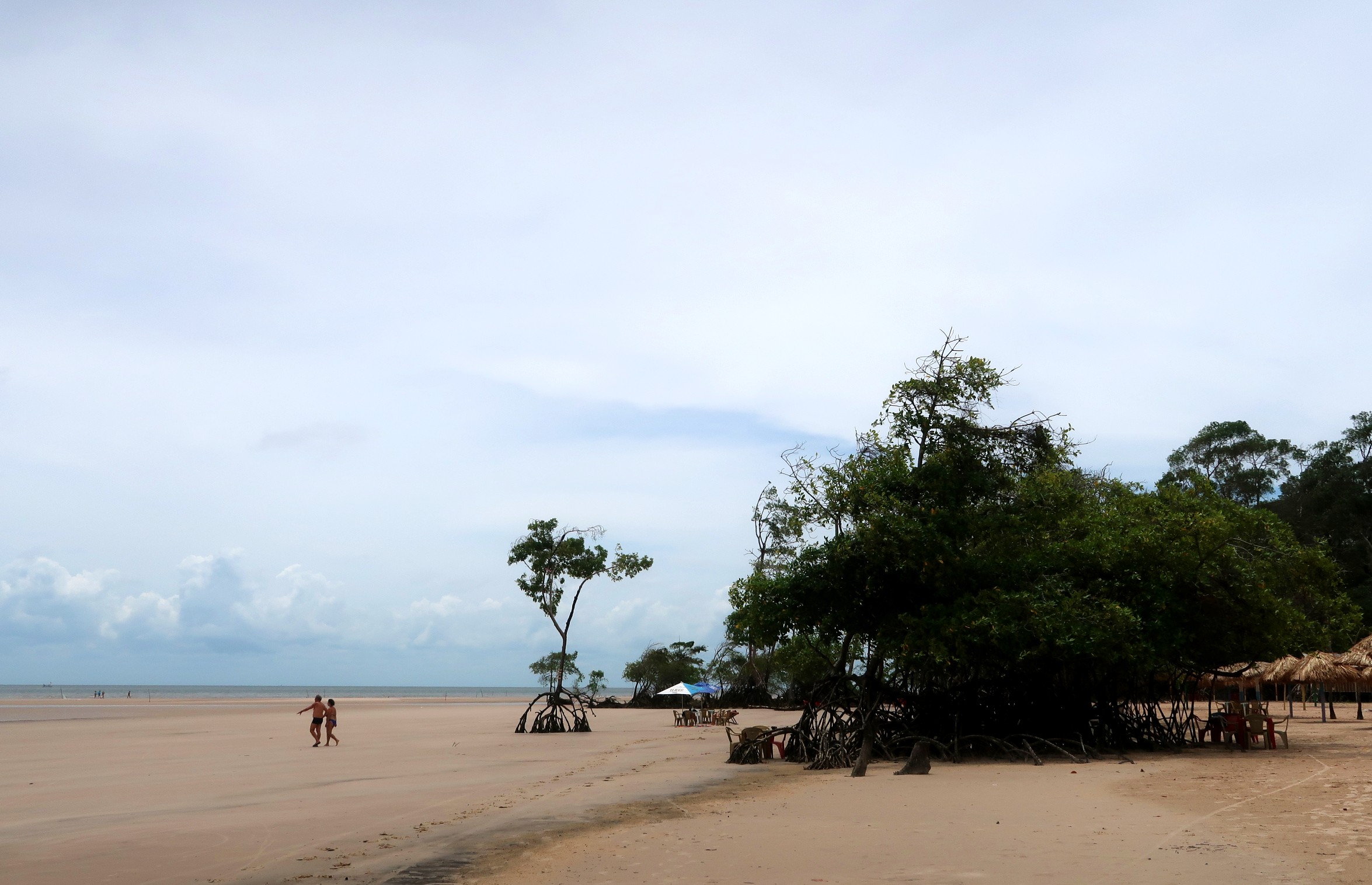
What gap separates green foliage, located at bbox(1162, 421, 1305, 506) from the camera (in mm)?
61969

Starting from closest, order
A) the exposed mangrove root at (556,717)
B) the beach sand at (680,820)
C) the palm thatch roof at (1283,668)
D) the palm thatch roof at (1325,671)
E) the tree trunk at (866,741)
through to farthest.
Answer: the beach sand at (680,820) → the tree trunk at (866,741) → the palm thatch roof at (1325,671) → the palm thatch roof at (1283,668) → the exposed mangrove root at (556,717)

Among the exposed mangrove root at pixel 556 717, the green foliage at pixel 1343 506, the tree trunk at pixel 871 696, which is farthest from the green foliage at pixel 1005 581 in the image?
the green foliage at pixel 1343 506

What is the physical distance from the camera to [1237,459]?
64.4m

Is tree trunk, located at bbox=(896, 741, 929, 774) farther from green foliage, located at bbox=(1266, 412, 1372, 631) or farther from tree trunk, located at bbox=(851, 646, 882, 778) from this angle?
green foliage, located at bbox=(1266, 412, 1372, 631)

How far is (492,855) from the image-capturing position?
9664mm

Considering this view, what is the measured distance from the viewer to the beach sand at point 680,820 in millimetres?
8719

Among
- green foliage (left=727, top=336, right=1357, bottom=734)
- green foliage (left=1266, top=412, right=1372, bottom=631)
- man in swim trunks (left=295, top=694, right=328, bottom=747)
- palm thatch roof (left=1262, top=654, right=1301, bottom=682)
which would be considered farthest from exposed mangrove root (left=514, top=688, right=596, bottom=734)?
green foliage (left=1266, top=412, right=1372, bottom=631)

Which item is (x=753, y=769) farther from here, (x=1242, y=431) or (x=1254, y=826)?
(x=1242, y=431)

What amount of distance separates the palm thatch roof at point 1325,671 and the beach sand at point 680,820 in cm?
558

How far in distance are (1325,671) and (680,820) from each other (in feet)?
75.8

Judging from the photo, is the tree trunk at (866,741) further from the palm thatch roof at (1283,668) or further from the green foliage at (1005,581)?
the palm thatch roof at (1283,668)

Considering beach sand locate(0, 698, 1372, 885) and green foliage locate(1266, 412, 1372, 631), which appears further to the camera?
green foliage locate(1266, 412, 1372, 631)

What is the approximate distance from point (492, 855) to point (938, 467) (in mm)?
10625

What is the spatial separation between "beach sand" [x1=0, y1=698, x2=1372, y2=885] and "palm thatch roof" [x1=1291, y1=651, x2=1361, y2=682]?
220 inches
